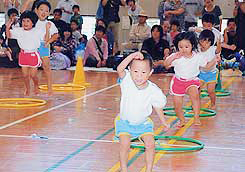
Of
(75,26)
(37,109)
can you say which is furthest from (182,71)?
(75,26)

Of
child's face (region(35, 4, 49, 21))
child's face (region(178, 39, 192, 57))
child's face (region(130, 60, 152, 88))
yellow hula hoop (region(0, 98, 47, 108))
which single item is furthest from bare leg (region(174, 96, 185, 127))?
child's face (region(35, 4, 49, 21))

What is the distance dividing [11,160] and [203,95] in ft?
19.8

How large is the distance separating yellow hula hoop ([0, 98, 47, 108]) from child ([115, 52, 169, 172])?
168 inches

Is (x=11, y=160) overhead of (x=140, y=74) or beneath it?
beneath

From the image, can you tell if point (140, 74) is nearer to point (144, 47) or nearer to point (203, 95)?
point (203, 95)

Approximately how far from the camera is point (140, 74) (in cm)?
535

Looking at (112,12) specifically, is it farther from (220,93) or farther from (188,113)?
(188,113)

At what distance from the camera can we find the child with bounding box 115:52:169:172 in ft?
17.5

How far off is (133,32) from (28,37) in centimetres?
720

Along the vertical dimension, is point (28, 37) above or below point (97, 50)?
above

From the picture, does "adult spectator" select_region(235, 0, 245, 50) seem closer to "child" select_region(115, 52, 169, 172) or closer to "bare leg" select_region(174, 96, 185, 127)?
"bare leg" select_region(174, 96, 185, 127)

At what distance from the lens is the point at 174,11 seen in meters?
16.8

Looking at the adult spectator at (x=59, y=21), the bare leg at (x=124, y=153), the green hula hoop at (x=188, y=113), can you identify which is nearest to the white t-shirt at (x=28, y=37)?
the green hula hoop at (x=188, y=113)

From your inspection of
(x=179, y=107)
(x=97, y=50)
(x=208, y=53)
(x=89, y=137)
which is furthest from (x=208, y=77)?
(x=97, y=50)
